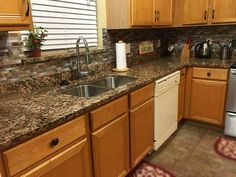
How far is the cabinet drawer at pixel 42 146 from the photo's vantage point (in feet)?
3.08

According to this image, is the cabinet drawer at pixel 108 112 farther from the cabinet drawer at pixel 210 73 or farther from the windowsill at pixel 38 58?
the cabinet drawer at pixel 210 73

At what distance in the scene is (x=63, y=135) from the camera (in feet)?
3.82

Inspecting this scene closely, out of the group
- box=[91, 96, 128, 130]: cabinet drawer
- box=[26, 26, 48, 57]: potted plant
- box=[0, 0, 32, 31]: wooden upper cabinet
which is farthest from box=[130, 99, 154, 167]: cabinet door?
box=[0, 0, 32, 31]: wooden upper cabinet

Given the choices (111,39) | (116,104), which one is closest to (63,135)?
(116,104)

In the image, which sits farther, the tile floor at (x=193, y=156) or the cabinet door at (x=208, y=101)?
the cabinet door at (x=208, y=101)

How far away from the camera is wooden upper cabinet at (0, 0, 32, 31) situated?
113 centimetres

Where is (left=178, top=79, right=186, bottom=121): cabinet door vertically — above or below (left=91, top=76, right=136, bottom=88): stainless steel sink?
below

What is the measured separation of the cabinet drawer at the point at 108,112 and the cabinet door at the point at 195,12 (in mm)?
1849

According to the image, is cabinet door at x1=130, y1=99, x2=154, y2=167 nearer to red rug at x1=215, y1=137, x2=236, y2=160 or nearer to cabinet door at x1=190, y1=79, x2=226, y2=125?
red rug at x1=215, y1=137, x2=236, y2=160

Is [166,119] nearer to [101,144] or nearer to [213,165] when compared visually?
[213,165]

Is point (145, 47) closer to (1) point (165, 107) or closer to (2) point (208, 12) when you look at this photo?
(2) point (208, 12)

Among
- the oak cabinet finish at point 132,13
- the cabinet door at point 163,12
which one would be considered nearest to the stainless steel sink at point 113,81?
the oak cabinet finish at point 132,13

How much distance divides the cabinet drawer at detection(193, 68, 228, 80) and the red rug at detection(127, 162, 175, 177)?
4.32ft

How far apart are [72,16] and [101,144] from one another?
1.33 metres
